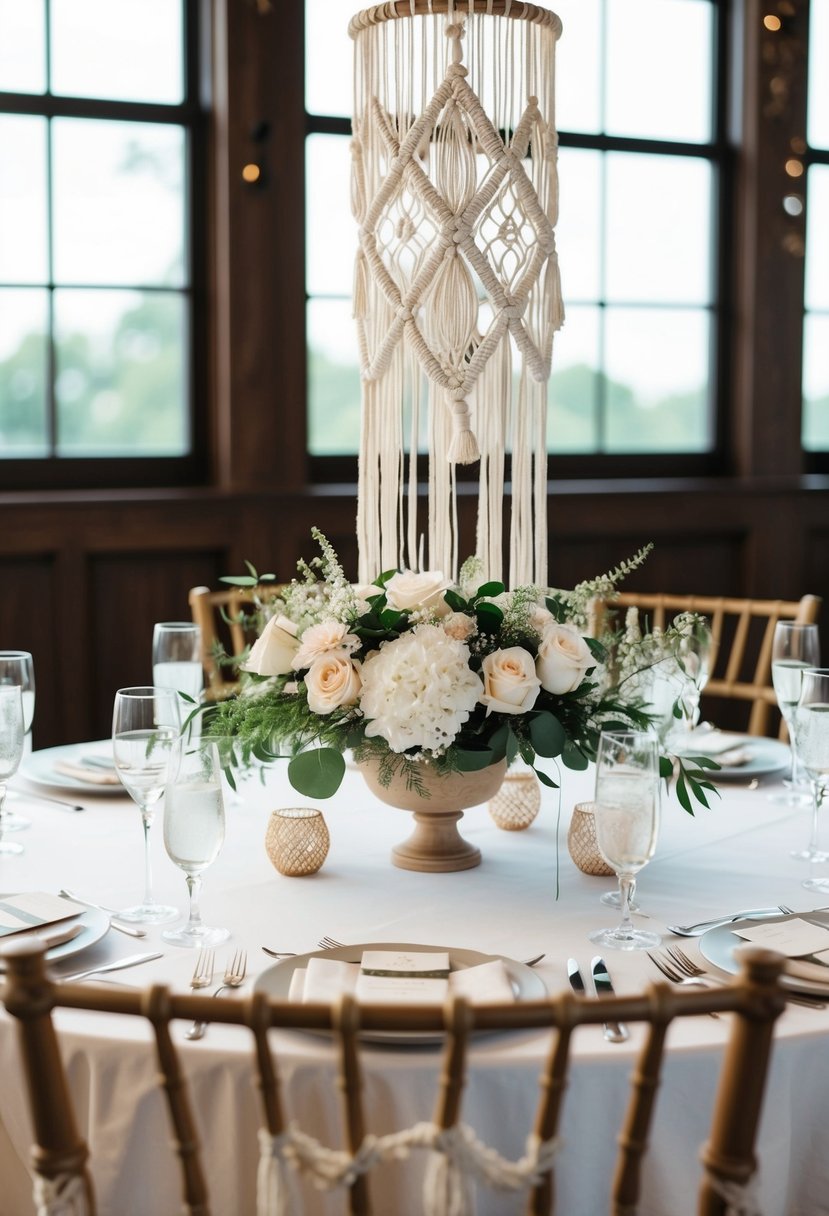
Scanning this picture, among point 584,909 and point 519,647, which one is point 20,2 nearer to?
point 519,647

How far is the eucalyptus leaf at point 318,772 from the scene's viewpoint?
1512 mm

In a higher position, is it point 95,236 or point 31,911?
point 95,236

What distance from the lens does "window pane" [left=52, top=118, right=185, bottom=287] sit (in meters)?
3.38

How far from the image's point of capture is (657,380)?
4.15m

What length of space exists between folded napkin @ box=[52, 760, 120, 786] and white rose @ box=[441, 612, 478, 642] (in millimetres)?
650

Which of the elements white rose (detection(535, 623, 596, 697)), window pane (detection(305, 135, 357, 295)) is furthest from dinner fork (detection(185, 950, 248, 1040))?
window pane (detection(305, 135, 357, 295))

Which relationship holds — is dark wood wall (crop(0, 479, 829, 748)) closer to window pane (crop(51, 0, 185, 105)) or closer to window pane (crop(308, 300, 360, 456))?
window pane (crop(308, 300, 360, 456))

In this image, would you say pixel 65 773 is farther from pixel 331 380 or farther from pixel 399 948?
pixel 331 380

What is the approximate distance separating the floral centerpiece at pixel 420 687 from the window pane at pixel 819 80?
322 cm

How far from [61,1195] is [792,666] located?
1.37 metres

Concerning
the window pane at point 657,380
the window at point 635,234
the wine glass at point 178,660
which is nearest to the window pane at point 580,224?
the window at point 635,234

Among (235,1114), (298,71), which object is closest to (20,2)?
(298,71)

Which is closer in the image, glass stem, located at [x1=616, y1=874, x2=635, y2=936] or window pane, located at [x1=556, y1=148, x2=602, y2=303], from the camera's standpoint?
glass stem, located at [x1=616, y1=874, x2=635, y2=936]

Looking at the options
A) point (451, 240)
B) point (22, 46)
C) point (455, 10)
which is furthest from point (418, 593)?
point (22, 46)
